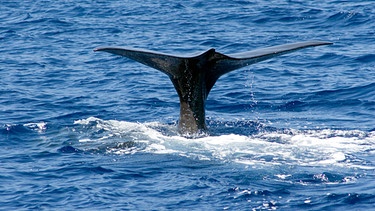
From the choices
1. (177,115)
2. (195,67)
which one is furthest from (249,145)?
(177,115)

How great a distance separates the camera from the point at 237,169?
1030 cm

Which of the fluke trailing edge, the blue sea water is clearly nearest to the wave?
the blue sea water

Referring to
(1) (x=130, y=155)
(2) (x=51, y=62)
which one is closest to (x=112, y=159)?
(1) (x=130, y=155)

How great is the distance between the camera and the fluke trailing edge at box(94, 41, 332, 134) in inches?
445

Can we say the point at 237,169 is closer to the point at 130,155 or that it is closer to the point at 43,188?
the point at 130,155

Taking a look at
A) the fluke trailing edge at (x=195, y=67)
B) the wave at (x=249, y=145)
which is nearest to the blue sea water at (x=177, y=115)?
the wave at (x=249, y=145)

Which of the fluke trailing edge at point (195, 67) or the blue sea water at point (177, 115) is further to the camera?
the fluke trailing edge at point (195, 67)

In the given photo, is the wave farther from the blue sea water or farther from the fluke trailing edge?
the fluke trailing edge

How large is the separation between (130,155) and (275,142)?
207 cm

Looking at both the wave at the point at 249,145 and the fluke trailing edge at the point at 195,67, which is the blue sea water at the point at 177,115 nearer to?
the wave at the point at 249,145

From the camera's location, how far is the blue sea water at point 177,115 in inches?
382

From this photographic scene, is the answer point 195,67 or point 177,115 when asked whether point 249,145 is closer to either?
point 195,67

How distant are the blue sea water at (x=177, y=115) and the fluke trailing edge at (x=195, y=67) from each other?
0.39 meters

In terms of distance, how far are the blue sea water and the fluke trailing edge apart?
387 mm
